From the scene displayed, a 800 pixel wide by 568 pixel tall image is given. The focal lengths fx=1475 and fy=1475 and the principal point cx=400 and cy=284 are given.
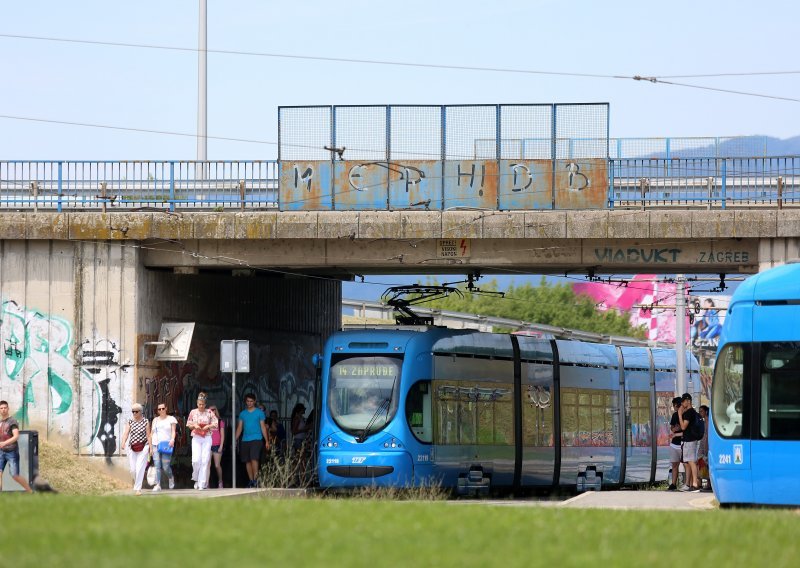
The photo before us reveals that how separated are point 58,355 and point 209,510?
A: 1501cm

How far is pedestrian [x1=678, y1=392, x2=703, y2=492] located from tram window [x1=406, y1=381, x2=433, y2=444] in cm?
442

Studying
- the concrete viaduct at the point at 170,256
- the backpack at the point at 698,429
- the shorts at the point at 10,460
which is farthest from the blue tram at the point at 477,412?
the shorts at the point at 10,460

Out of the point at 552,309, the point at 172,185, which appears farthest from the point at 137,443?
the point at 552,309

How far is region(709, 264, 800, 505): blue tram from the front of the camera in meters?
18.4

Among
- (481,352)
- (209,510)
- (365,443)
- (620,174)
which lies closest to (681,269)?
(620,174)

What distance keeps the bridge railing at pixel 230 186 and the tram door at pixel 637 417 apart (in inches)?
201

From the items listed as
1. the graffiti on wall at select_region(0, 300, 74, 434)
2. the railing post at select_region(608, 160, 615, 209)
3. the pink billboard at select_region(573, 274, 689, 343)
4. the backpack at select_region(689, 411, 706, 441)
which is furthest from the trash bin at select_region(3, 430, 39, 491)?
the pink billboard at select_region(573, 274, 689, 343)

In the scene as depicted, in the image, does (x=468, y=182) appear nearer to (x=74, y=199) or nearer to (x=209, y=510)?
(x=74, y=199)

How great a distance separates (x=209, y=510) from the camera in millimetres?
13000

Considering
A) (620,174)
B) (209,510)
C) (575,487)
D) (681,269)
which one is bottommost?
(575,487)

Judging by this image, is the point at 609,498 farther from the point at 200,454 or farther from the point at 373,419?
the point at 200,454

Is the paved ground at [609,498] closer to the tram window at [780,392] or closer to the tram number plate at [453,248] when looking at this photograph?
the tram window at [780,392]

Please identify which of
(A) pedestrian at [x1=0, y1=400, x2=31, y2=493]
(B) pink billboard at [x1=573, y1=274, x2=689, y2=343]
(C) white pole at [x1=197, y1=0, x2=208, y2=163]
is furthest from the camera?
(B) pink billboard at [x1=573, y1=274, x2=689, y2=343]

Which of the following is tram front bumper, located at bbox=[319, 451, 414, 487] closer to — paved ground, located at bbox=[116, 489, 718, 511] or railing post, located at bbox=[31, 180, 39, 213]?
paved ground, located at bbox=[116, 489, 718, 511]
